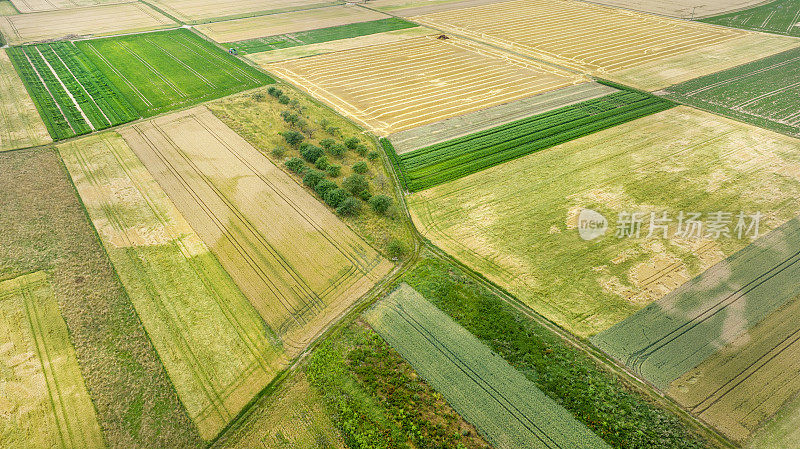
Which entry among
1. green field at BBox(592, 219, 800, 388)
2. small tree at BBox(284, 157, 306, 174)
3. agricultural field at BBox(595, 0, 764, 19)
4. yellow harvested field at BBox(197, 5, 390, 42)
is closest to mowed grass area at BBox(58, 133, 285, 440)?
small tree at BBox(284, 157, 306, 174)

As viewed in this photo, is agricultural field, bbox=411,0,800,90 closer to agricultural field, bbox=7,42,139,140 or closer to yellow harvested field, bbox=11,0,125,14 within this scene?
agricultural field, bbox=7,42,139,140

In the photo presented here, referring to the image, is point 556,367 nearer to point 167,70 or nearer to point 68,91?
point 167,70

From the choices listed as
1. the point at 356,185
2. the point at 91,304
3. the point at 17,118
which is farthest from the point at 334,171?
the point at 17,118

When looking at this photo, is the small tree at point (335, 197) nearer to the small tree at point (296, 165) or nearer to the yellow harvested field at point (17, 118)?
the small tree at point (296, 165)

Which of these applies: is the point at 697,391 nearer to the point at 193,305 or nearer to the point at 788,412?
the point at 788,412

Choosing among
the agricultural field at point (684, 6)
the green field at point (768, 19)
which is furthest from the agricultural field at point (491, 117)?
the agricultural field at point (684, 6)

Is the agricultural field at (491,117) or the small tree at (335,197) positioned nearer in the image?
the small tree at (335,197)
